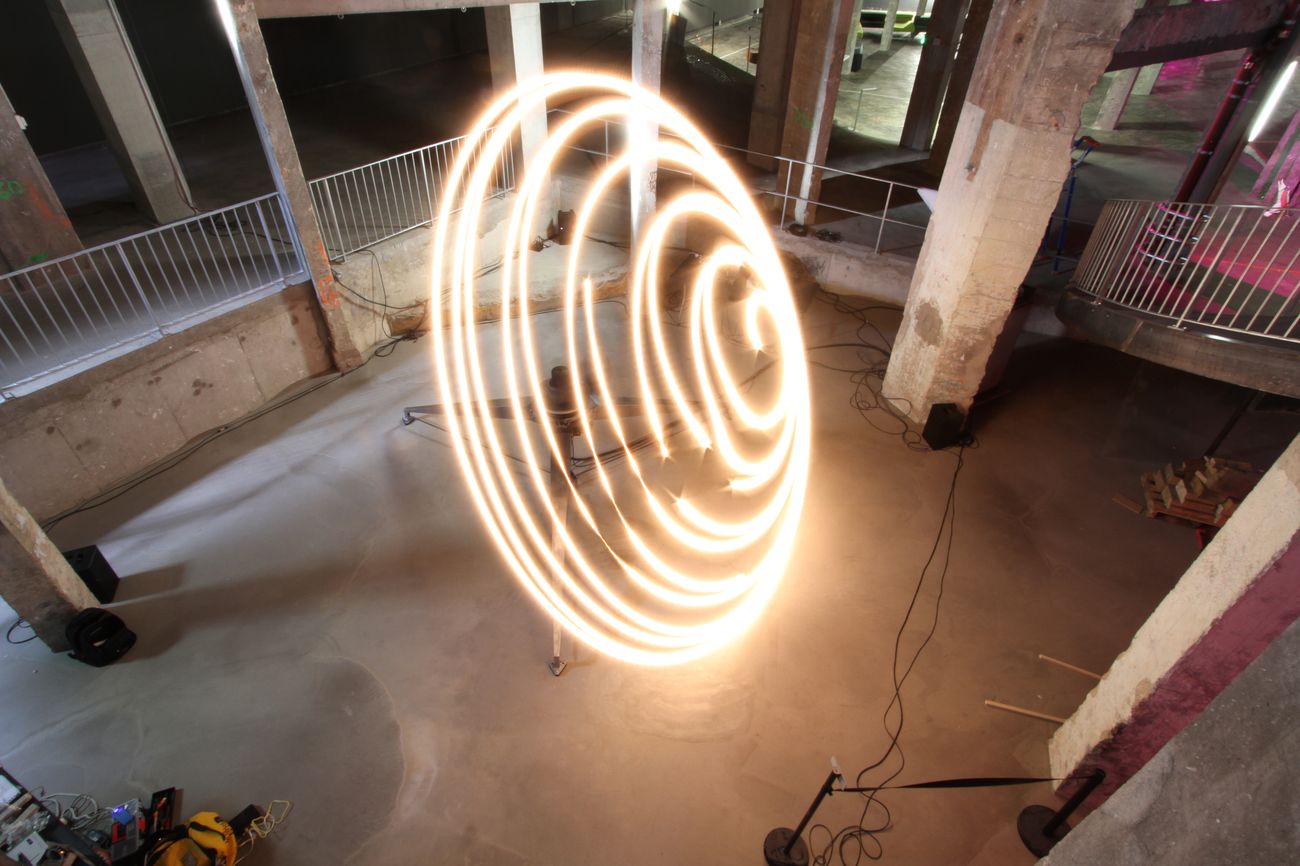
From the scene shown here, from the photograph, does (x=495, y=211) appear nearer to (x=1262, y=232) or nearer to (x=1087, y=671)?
(x=1087, y=671)

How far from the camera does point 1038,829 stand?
178 inches

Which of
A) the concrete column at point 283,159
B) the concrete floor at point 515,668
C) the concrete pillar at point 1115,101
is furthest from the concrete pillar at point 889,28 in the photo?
the concrete column at point 283,159

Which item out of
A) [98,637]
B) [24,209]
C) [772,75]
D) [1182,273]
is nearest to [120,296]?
[24,209]

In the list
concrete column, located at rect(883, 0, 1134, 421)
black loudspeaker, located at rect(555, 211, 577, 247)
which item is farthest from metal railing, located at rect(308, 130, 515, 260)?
concrete column, located at rect(883, 0, 1134, 421)

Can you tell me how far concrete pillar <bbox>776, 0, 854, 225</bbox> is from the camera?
9.39 meters

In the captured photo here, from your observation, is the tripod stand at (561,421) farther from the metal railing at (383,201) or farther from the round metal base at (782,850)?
the metal railing at (383,201)

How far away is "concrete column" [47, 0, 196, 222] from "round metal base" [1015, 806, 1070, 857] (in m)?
12.1

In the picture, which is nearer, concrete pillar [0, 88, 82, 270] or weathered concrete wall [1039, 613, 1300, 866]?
weathered concrete wall [1039, 613, 1300, 866]

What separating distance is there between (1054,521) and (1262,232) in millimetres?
5321

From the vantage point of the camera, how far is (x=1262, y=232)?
857 centimetres

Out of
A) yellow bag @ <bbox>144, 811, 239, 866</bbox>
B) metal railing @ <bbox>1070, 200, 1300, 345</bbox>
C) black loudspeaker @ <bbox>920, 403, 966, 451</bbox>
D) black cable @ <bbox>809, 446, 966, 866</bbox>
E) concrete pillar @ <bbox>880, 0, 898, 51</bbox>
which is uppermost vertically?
concrete pillar @ <bbox>880, 0, 898, 51</bbox>

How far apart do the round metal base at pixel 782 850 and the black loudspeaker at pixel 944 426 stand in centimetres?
480

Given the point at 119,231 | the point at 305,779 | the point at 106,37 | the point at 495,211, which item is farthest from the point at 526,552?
the point at 106,37

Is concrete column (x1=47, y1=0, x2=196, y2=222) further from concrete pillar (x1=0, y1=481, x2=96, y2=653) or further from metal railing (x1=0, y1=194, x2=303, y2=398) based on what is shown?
concrete pillar (x1=0, y1=481, x2=96, y2=653)
